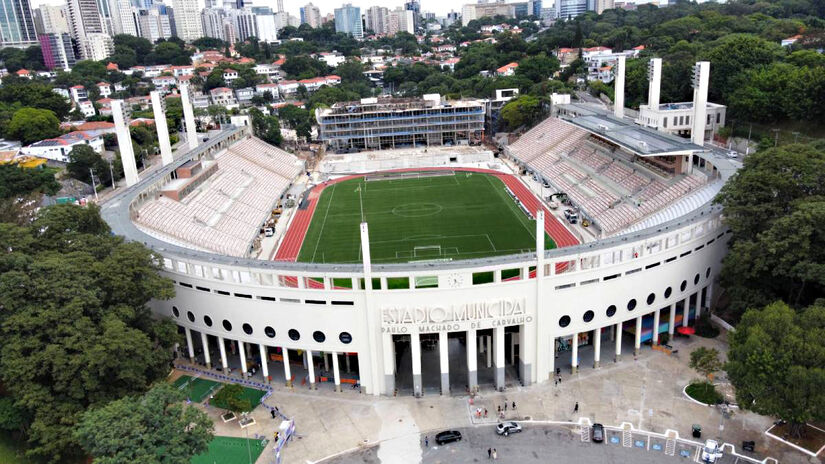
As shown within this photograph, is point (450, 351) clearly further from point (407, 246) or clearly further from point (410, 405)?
point (407, 246)

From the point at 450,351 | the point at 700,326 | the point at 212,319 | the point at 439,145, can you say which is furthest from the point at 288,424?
the point at 439,145

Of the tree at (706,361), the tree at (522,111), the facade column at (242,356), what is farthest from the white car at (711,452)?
the tree at (522,111)

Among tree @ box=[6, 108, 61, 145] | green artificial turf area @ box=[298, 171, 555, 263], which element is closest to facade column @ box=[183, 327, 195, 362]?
green artificial turf area @ box=[298, 171, 555, 263]

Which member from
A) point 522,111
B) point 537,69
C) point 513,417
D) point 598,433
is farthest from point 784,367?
point 537,69

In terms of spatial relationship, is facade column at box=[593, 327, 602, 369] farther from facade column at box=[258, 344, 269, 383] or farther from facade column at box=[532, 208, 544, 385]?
facade column at box=[258, 344, 269, 383]

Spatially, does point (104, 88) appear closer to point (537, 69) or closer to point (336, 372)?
point (537, 69)

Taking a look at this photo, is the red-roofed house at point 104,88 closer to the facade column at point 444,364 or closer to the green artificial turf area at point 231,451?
the green artificial turf area at point 231,451
